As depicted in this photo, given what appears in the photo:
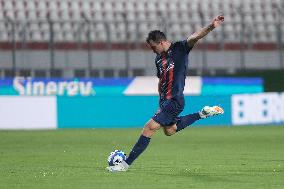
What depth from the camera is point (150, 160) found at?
1508 centimetres

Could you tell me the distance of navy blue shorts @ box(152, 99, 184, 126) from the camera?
12.8 m

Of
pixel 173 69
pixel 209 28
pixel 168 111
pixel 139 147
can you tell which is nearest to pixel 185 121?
pixel 168 111

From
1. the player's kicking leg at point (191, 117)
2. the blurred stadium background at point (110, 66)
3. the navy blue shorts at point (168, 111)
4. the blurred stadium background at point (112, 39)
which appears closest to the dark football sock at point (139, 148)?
the navy blue shorts at point (168, 111)

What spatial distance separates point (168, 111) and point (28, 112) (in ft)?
44.0

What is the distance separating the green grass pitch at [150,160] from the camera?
438 inches

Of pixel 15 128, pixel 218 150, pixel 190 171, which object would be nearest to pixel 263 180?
pixel 190 171

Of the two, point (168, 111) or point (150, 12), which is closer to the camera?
point (168, 111)

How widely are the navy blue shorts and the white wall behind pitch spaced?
43.2 ft

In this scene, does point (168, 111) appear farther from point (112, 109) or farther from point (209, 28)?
point (112, 109)

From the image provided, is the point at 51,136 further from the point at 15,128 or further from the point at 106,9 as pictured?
Result: the point at 106,9

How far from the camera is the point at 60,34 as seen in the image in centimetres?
2752

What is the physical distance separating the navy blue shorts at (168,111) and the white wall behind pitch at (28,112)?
13182 mm

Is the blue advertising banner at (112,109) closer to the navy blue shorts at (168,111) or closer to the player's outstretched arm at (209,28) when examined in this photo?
the navy blue shorts at (168,111)

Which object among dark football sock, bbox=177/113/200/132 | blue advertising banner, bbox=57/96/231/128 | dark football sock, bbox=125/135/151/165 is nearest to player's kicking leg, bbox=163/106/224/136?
dark football sock, bbox=177/113/200/132
